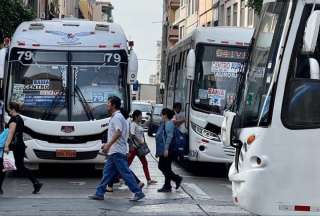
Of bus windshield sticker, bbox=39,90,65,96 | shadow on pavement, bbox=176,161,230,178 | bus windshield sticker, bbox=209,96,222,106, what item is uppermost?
bus windshield sticker, bbox=39,90,65,96

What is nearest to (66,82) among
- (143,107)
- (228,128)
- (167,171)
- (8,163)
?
(8,163)

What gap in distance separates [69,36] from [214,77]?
138 inches

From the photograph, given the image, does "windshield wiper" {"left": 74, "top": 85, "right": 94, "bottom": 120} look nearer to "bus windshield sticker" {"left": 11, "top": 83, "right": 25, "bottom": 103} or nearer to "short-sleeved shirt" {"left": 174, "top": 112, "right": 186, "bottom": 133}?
"bus windshield sticker" {"left": 11, "top": 83, "right": 25, "bottom": 103}

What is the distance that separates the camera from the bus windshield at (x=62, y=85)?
16.6 metres

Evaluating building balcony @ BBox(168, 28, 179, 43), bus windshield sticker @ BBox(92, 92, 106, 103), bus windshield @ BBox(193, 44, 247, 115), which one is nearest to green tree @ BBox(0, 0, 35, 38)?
bus windshield sticker @ BBox(92, 92, 106, 103)

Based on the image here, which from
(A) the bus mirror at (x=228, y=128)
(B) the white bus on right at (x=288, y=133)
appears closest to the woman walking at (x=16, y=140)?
(A) the bus mirror at (x=228, y=128)

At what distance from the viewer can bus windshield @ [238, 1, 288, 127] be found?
340 inches

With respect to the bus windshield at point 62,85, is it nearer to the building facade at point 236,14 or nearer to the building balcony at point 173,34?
the building facade at point 236,14

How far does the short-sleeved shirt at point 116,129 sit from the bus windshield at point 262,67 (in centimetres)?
387

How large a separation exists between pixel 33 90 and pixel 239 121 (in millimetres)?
8328

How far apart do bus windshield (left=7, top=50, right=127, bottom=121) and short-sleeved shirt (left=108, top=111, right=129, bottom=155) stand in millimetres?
3352

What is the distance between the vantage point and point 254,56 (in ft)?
31.3

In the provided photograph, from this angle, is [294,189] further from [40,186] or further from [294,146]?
[40,186]

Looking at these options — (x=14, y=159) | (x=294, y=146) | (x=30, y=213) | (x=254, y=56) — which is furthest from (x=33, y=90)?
(x=294, y=146)
